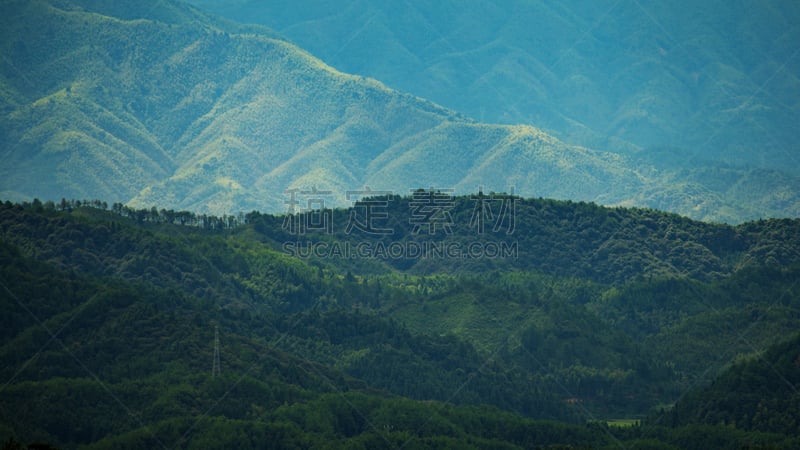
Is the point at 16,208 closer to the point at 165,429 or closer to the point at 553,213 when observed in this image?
the point at 165,429

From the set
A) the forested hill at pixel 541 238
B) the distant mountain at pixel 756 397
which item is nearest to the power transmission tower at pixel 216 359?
the distant mountain at pixel 756 397

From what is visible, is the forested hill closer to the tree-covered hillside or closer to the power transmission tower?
the tree-covered hillside

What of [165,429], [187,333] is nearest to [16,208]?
[187,333]

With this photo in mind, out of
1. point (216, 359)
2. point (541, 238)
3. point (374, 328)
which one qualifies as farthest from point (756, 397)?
point (541, 238)

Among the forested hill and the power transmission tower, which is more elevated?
the forested hill

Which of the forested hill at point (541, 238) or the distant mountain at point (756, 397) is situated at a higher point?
the forested hill at point (541, 238)

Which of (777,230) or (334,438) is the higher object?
(777,230)

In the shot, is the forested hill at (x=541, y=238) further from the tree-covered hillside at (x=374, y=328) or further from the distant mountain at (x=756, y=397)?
the distant mountain at (x=756, y=397)

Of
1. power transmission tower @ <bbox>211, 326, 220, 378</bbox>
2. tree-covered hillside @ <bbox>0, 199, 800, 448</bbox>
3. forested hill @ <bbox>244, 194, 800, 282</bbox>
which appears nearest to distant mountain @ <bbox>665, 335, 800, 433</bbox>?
tree-covered hillside @ <bbox>0, 199, 800, 448</bbox>
